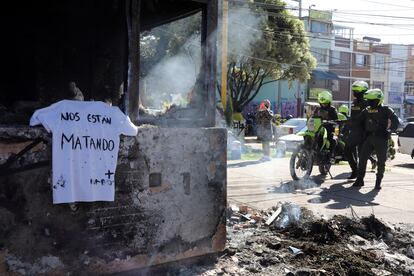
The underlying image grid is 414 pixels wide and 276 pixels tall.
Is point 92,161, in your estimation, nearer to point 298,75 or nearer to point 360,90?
point 360,90

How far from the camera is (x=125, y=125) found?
12.6 feet

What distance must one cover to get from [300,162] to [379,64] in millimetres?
49613

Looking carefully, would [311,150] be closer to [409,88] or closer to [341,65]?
[341,65]

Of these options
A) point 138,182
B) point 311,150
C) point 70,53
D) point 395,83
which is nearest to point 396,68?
point 395,83

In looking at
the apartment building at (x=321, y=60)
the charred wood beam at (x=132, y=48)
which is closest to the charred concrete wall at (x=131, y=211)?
the charred wood beam at (x=132, y=48)

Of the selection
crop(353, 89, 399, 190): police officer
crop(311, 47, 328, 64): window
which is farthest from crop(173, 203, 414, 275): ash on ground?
crop(311, 47, 328, 64): window

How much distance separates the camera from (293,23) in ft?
88.8

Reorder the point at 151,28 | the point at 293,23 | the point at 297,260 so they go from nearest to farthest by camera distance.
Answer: the point at 297,260 < the point at 151,28 < the point at 293,23

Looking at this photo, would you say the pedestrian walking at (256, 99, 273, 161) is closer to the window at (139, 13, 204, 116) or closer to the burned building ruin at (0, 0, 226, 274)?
the window at (139, 13, 204, 116)

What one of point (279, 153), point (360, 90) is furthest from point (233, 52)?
point (360, 90)

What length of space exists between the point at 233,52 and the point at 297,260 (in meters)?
18.9

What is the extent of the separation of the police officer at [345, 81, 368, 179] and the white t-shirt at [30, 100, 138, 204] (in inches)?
272

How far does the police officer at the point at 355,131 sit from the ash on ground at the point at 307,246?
148 inches

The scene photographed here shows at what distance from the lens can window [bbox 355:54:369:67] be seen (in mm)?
51562
